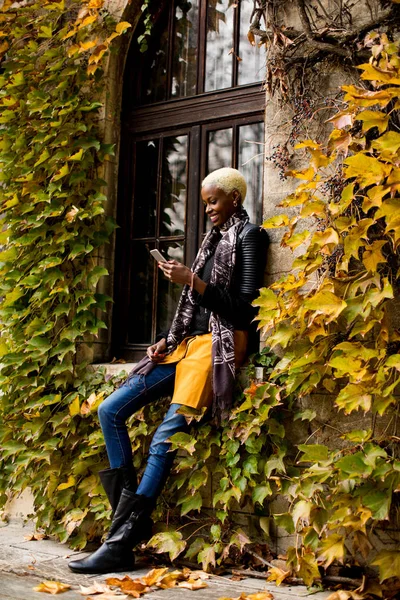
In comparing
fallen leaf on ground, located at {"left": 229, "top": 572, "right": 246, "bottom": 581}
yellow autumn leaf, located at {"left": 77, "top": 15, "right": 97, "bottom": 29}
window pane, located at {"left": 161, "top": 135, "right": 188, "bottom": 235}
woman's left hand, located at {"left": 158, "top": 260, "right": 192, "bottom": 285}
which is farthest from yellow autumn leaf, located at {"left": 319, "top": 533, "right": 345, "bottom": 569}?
yellow autumn leaf, located at {"left": 77, "top": 15, "right": 97, "bottom": 29}

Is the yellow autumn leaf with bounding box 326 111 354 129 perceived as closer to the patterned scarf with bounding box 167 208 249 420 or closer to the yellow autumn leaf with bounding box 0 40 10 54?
the patterned scarf with bounding box 167 208 249 420

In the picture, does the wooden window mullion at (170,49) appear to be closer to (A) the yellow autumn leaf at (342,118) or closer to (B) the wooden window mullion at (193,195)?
(B) the wooden window mullion at (193,195)

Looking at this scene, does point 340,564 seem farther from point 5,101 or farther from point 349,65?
point 5,101

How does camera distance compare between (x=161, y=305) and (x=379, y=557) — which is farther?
(x=161, y=305)

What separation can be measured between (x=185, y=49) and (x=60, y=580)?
3.16 metres

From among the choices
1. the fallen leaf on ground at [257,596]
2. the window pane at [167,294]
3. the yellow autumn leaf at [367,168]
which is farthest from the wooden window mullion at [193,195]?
the fallen leaf on ground at [257,596]

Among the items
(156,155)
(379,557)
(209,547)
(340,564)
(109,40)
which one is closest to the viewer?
(379,557)

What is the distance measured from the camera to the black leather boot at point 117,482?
3598mm

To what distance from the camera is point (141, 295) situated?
4.59 metres

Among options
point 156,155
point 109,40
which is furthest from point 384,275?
point 109,40

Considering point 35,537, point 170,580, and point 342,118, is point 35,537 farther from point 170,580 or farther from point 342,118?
point 342,118

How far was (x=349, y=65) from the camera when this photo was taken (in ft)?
11.6

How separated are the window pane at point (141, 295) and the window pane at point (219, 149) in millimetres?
677

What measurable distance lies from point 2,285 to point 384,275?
2431mm
